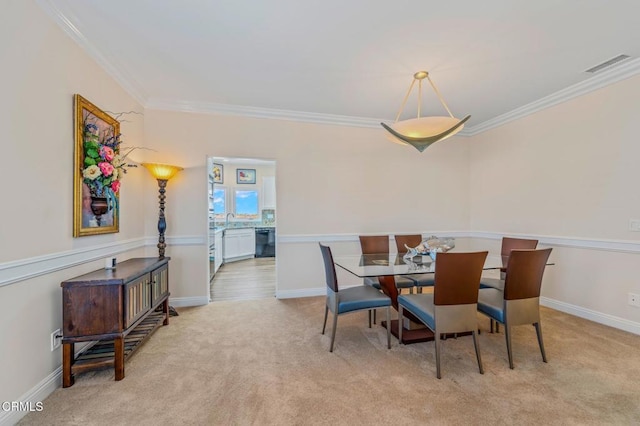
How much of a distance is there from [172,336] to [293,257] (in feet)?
6.01

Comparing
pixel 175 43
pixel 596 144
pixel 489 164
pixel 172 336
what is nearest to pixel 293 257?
pixel 172 336

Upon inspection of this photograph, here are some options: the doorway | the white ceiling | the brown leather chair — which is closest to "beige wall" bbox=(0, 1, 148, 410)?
the white ceiling

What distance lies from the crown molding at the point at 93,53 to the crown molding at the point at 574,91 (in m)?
4.96

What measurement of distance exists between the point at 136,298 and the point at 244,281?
Answer: 2819mm

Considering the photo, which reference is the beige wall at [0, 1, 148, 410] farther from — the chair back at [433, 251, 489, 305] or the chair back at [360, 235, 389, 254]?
the chair back at [360, 235, 389, 254]

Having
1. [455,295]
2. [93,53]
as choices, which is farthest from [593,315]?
[93,53]

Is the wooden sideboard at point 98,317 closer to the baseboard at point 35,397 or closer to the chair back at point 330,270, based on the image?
the baseboard at point 35,397

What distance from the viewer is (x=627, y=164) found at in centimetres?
297

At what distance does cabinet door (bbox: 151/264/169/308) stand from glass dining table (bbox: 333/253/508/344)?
1836mm

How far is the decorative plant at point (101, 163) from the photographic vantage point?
2.38m

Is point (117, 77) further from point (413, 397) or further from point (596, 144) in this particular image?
point (596, 144)

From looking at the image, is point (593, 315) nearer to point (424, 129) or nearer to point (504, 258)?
point (504, 258)

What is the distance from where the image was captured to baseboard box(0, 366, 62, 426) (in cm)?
166

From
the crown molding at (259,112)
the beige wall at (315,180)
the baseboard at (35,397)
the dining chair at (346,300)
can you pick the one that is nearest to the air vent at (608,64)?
the beige wall at (315,180)
